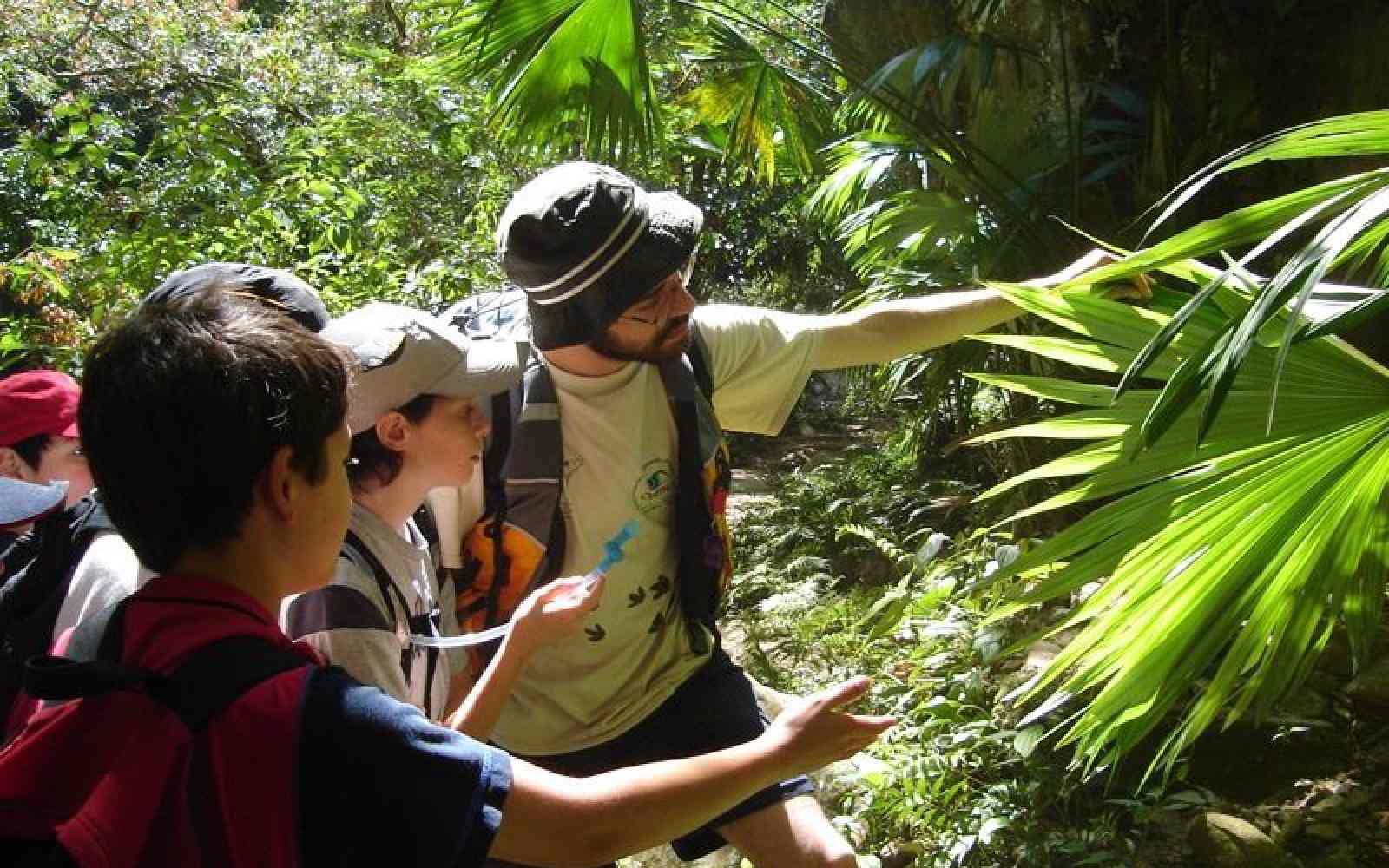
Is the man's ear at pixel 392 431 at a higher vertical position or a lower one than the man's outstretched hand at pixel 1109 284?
lower

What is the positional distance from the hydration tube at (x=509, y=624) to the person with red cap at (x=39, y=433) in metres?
1.00

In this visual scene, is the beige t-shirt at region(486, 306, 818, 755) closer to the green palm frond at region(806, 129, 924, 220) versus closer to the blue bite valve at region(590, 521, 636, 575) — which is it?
the blue bite valve at region(590, 521, 636, 575)

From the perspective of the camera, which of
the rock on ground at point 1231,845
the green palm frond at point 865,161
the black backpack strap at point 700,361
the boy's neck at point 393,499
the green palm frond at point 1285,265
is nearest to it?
the green palm frond at point 1285,265

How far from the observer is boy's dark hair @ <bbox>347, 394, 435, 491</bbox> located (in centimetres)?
204

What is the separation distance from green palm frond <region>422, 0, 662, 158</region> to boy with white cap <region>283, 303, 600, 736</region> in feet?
6.90

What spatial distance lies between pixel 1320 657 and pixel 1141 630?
6.16ft

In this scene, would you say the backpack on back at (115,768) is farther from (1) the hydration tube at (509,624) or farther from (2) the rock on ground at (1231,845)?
(2) the rock on ground at (1231,845)

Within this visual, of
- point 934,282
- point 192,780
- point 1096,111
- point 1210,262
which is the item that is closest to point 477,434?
point 192,780

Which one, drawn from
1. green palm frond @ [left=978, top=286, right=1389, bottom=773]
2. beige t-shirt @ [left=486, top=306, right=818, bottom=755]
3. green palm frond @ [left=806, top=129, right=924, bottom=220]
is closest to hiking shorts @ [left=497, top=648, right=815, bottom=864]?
beige t-shirt @ [left=486, top=306, right=818, bottom=755]

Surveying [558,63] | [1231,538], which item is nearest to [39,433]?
[558,63]

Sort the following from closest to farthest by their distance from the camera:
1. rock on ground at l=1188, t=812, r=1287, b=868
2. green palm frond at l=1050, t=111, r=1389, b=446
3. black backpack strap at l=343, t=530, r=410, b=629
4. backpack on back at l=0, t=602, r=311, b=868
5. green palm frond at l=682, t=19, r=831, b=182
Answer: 1. backpack on back at l=0, t=602, r=311, b=868
2. green palm frond at l=1050, t=111, r=1389, b=446
3. black backpack strap at l=343, t=530, r=410, b=629
4. rock on ground at l=1188, t=812, r=1287, b=868
5. green palm frond at l=682, t=19, r=831, b=182

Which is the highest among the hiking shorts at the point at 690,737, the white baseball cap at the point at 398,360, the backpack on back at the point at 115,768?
the white baseball cap at the point at 398,360

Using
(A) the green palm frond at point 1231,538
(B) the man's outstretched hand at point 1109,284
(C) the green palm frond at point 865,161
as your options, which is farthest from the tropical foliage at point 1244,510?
(C) the green palm frond at point 865,161

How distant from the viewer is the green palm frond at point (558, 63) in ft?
13.2
